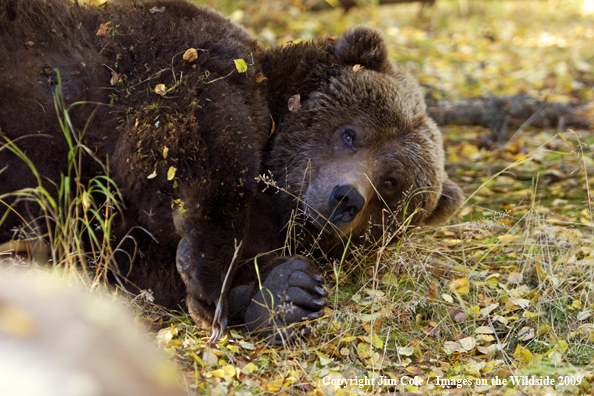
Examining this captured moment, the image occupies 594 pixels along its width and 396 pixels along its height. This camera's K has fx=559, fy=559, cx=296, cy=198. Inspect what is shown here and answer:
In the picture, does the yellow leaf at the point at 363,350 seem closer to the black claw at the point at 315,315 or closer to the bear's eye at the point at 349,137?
the black claw at the point at 315,315

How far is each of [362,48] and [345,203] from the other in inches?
51.9

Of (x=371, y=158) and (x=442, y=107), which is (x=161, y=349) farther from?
(x=442, y=107)

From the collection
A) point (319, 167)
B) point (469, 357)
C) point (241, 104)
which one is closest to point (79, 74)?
point (241, 104)

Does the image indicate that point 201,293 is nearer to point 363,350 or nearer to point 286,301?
point 286,301

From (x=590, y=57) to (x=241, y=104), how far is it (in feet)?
30.8

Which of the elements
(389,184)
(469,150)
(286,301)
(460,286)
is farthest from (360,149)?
(469,150)

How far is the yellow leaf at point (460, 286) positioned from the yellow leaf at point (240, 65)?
2086mm

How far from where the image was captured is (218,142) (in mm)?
3242

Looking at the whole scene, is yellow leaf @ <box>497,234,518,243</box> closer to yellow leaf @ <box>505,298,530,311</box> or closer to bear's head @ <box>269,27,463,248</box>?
bear's head @ <box>269,27,463,248</box>

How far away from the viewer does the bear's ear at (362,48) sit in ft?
14.0

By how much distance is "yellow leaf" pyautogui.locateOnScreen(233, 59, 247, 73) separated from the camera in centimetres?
365

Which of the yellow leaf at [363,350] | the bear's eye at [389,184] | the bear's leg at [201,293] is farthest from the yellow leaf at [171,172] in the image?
the bear's eye at [389,184]

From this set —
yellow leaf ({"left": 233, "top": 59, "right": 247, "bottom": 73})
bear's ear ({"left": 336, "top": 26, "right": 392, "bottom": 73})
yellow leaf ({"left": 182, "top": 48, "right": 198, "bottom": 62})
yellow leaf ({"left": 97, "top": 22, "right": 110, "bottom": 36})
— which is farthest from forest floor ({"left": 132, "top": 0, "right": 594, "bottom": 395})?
yellow leaf ({"left": 97, "top": 22, "right": 110, "bottom": 36})

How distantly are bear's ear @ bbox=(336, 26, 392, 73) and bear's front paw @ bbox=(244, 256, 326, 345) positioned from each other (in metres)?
1.78
